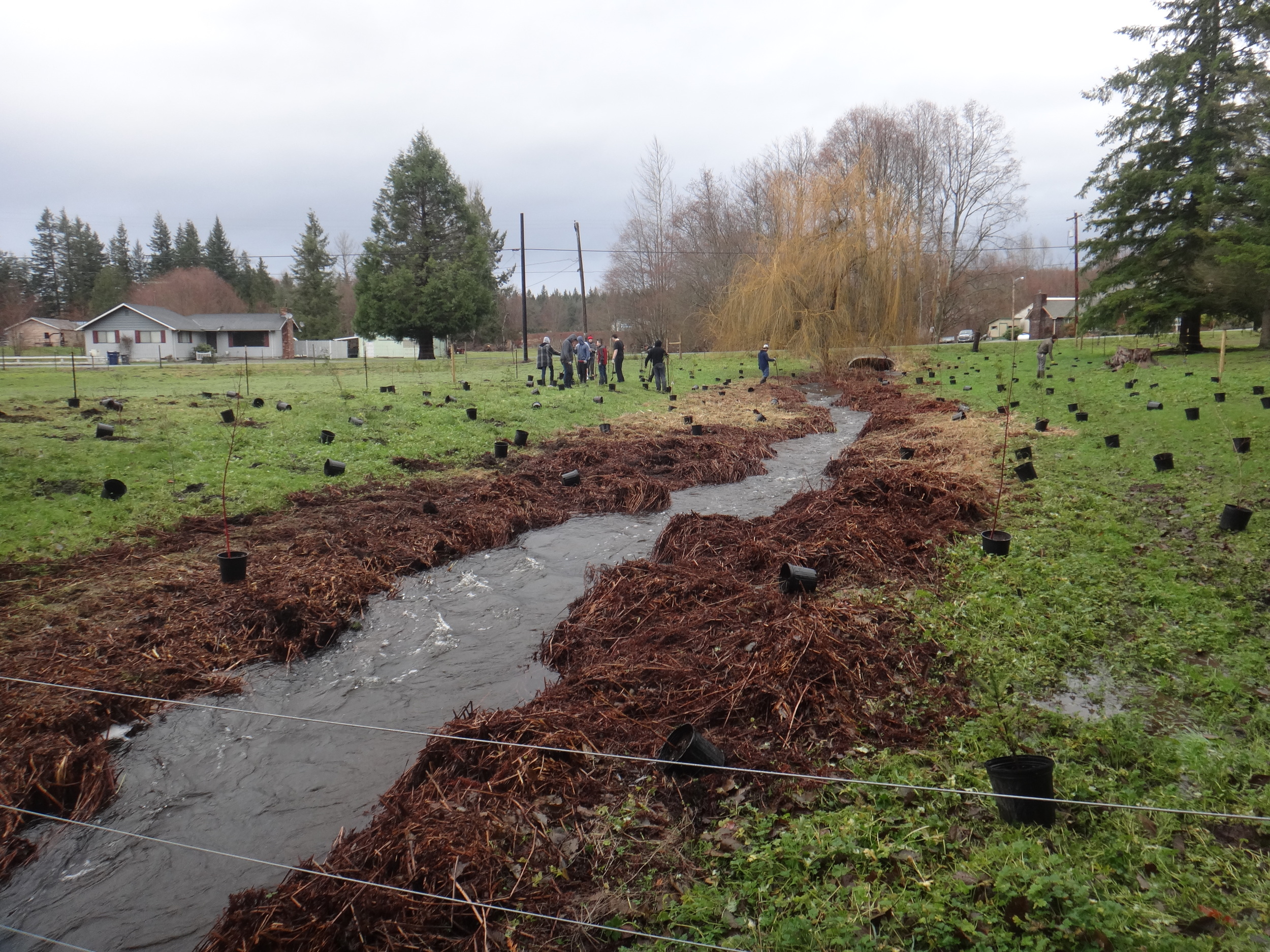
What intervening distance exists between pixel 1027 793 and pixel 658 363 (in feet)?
72.3

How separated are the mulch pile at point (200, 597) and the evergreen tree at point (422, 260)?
28.0 meters

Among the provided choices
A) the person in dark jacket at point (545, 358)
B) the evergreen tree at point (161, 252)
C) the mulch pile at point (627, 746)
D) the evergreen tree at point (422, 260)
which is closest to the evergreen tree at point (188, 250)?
the evergreen tree at point (161, 252)

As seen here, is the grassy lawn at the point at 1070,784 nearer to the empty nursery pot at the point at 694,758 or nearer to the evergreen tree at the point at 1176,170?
the empty nursery pot at the point at 694,758

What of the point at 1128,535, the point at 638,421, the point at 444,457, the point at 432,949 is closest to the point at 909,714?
the point at 432,949

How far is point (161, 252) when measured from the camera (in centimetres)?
7756

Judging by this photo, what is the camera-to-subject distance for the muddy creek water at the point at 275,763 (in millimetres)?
3475

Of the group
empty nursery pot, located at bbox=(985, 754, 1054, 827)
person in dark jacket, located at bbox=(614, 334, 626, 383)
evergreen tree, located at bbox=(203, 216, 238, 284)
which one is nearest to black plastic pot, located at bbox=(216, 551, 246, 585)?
empty nursery pot, located at bbox=(985, 754, 1054, 827)

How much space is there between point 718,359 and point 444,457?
2686cm

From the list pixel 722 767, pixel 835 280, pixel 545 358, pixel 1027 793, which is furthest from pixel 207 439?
pixel 835 280

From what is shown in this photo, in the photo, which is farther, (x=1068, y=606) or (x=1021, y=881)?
(x=1068, y=606)

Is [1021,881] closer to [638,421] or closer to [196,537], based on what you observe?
[196,537]

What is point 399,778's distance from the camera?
4254 millimetres

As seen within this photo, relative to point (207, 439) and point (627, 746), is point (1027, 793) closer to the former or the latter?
point (627, 746)

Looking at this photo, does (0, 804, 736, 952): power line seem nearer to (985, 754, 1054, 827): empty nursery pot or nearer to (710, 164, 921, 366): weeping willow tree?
(985, 754, 1054, 827): empty nursery pot
